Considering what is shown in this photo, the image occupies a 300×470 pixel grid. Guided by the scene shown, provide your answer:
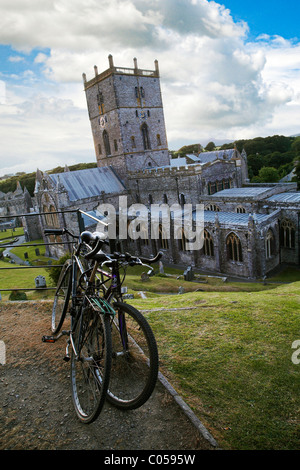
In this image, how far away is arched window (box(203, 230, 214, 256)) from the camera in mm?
24297

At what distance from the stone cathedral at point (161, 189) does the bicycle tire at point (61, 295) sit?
57.2 ft

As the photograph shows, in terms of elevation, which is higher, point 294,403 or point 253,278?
point 294,403

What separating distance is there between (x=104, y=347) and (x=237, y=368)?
2511mm

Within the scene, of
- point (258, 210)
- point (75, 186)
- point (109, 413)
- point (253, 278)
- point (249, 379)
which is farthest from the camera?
point (75, 186)

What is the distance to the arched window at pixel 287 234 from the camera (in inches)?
933

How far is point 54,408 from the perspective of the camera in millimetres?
4250

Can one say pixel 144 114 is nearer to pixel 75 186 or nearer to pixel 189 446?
pixel 75 186

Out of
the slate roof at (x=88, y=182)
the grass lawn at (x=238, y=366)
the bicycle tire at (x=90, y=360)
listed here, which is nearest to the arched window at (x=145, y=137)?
the slate roof at (x=88, y=182)

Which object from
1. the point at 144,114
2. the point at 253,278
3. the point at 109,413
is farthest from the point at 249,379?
the point at 144,114

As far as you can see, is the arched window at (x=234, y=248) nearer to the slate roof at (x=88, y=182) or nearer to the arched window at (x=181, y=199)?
the arched window at (x=181, y=199)

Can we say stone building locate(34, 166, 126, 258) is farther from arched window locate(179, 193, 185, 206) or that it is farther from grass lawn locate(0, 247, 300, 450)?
grass lawn locate(0, 247, 300, 450)

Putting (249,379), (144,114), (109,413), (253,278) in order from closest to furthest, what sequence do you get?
(109,413) < (249,379) < (253,278) < (144,114)

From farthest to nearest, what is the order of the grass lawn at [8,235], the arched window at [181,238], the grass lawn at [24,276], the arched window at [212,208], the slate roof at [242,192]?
the grass lawn at [8,235] < the arched window at [212,208] < the slate roof at [242,192] < the arched window at [181,238] < the grass lawn at [24,276]

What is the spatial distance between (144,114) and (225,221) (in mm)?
17876
